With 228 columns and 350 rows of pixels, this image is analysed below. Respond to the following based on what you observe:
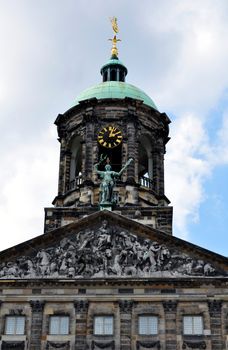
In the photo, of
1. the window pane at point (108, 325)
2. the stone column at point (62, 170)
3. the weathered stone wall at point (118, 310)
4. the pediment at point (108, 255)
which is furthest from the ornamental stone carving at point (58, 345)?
the stone column at point (62, 170)

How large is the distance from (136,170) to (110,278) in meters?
6.94

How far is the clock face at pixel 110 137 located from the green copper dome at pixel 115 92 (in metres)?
1.95

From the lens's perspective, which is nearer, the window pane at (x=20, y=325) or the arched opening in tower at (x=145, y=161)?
the window pane at (x=20, y=325)

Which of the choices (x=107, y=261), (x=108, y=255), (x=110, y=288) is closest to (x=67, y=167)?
(x=108, y=255)

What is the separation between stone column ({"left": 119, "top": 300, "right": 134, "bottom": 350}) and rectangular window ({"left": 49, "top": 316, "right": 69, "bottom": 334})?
7.05 feet

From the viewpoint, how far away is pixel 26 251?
30.4 m

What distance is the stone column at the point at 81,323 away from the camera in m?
28.5

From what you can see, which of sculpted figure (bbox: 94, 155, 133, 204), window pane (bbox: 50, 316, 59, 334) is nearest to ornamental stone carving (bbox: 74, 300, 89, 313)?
window pane (bbox: 50, 316, 59, 334)

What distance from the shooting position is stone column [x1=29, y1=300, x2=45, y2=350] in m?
28.6

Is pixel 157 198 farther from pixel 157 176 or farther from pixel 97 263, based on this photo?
pixel 97 263

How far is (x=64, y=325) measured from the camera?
2906cm

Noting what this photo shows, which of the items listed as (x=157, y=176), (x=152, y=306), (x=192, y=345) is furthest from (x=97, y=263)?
(x=157, y=176)

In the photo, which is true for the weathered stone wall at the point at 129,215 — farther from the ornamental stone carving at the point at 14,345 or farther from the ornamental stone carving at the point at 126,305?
the ornamental stone carving at the point at 14,345

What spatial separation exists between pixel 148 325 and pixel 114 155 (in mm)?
10035
